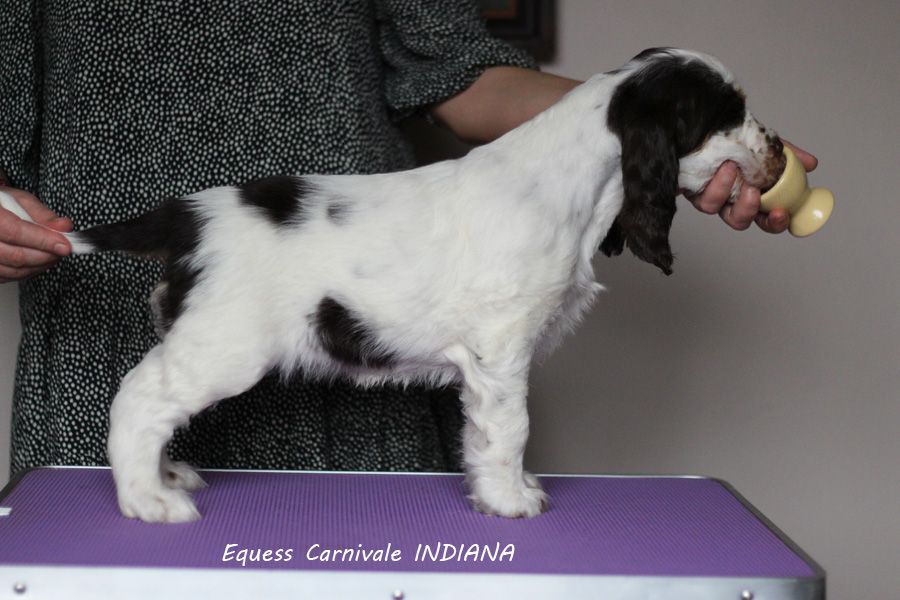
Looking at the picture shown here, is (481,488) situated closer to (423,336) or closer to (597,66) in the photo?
(423,336)

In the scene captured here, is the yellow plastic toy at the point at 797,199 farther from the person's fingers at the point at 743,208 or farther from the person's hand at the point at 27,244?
the person's hand at the point at 27,244

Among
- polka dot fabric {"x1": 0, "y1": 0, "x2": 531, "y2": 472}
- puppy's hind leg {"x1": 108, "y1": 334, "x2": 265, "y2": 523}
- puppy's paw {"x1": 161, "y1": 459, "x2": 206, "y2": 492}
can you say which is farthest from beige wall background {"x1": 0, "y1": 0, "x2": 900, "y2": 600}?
puppy's hind leg {"x1": 108, "y1": 334, "x2": 265, "y2": 523}

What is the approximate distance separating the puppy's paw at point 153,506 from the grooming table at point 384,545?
0.06ft

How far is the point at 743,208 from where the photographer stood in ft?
4.80

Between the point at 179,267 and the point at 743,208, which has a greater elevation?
the point at 743,208

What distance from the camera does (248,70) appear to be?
1.71m

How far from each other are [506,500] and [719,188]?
1.78 ft

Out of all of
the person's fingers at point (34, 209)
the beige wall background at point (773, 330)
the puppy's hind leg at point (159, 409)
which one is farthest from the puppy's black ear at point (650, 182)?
the beige wall background at point (773, 330)

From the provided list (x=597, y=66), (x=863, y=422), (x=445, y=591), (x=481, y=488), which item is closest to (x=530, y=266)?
(x=481, y=488)

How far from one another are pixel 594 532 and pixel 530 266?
37cm

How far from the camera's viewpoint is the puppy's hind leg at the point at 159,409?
1317 millimetres

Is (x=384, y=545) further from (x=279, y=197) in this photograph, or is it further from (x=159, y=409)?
(x=279, y=197)

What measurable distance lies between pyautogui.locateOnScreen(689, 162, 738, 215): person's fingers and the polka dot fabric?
621 mm

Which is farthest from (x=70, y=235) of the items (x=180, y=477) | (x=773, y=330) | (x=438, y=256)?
(x=773, y=330)
